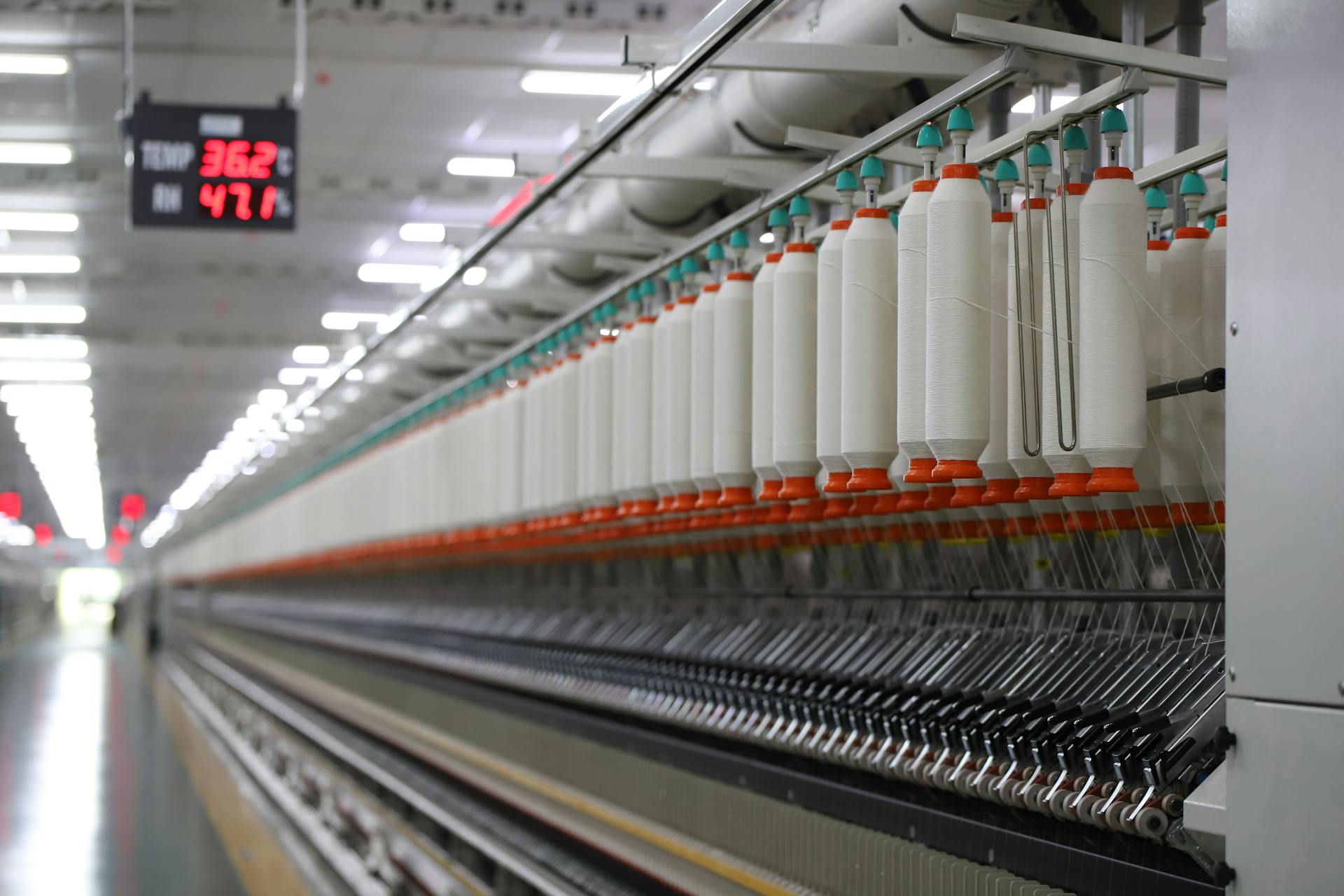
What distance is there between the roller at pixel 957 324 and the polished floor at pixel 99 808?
7039mm

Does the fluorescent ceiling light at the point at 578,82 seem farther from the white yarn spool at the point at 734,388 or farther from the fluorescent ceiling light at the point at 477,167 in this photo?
the white yarn spool at the point at 734,388

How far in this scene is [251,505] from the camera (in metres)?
23.8

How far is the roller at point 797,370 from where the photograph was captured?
390 cm

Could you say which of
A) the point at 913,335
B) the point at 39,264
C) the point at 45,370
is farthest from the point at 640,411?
the point at 45,370

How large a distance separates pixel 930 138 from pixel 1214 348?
78 cm

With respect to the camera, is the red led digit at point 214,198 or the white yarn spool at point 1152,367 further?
the red led digit at point 214,198

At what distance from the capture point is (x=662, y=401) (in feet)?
16.2

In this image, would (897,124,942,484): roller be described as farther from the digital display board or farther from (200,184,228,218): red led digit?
(200,184,228,218): red led digit

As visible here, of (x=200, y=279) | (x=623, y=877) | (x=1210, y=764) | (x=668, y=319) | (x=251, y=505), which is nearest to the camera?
(x=1210, y=764)

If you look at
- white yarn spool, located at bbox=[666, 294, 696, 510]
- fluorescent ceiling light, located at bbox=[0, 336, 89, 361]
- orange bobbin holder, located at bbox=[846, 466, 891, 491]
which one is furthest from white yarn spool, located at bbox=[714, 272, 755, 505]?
fluorescent ceiling light, located at bbox=[0, 336, 89, 361]

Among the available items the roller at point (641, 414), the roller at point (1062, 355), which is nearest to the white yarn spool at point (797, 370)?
the roller at point (1062, 355)

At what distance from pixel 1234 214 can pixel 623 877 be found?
14.5 feet

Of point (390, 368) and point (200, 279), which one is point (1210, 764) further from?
point (200, 279)

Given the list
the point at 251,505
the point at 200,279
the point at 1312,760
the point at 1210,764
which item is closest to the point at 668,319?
the point at 1210,764
